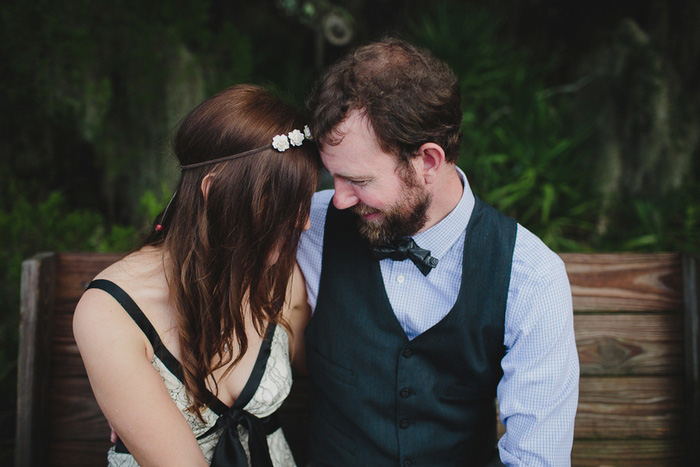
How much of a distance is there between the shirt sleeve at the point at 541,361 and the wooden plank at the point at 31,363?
4.81ft

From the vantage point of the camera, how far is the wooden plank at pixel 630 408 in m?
1.80

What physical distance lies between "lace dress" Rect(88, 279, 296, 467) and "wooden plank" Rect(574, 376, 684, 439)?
1.06 m

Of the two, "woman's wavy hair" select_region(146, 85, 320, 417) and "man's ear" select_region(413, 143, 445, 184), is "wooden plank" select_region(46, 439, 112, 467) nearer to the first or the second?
"woman's wavy hair" select_region(146, 85, 320, 417)

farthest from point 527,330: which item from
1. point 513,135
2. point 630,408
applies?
point 513,135

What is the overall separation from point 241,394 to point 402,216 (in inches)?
27.2

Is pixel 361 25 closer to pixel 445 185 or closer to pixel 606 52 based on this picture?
pixel 606 52

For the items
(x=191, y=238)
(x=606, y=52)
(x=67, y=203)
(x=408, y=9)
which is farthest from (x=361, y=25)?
(x=191, y=238)

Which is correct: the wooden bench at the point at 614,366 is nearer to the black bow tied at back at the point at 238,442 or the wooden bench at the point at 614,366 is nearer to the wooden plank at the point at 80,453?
the wooden plank at the point at 80,453

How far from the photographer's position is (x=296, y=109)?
56.5 inches

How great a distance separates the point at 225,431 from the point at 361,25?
3.71 metres

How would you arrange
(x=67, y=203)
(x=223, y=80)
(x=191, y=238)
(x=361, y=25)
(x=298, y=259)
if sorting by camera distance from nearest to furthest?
1. (x=191, y=238)
2. (x=298, y=259)
3. (x=223, y=80)
4. (x=67, y=203)
5. (x=361, y=25)

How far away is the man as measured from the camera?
4.48ft

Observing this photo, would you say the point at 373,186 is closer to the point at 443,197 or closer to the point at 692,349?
the point at 443,197

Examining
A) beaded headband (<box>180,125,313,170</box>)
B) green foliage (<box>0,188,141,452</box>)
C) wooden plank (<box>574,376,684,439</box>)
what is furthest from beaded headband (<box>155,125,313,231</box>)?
green foliage (<box>0,188,141,452</box>)
